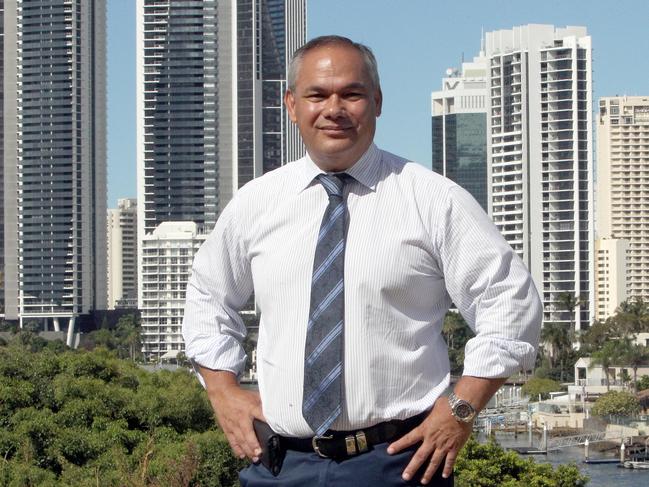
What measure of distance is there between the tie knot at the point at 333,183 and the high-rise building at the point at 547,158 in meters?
72.8

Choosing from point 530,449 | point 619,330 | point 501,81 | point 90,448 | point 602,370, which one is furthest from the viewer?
point 501,81

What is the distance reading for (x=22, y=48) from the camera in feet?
301

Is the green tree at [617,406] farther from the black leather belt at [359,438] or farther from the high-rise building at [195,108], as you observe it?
the high-rise building at [195,108]

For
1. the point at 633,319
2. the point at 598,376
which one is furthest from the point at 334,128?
the point at 633,319

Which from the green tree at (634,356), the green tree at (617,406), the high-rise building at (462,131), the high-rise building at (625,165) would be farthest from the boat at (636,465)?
the high-rise building at (625,165)

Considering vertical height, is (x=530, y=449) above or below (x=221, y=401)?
below

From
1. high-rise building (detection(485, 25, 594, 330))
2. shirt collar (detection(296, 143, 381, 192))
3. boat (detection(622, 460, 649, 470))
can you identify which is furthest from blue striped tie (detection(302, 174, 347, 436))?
high-rise building (detection(485, 25, 594, 330))

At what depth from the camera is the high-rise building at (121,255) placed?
120 metres

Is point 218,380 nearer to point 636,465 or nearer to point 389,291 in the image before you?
point 389,291

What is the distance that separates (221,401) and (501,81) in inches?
3070

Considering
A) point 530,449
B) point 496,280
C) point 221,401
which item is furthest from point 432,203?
point 530,449

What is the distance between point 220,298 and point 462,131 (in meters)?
93.2

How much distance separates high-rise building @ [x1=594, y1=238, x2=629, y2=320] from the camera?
91500 mm

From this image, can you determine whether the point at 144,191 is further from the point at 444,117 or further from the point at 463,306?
the point at 463,306
